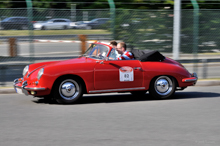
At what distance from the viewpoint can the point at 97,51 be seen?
315 inches

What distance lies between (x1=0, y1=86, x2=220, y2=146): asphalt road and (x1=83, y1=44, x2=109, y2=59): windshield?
3.36 ft

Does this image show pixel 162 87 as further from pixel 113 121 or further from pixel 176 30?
pixel 176 30

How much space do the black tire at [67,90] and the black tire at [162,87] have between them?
5.42ft

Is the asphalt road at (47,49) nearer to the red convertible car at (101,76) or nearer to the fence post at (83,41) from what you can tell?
the fence post at (83,41)

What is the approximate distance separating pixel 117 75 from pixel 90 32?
3.70 metres

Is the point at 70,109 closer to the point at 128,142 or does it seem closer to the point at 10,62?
the point at 128,142

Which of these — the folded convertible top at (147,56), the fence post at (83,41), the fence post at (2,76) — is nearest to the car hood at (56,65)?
the folded convertible top at (147,56)

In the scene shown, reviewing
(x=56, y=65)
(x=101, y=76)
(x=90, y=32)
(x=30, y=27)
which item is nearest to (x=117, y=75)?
(x=101, y=76)

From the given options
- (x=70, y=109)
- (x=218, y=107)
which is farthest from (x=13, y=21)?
(x=218, y=107)

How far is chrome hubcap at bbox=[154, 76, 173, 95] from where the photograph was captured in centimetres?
799

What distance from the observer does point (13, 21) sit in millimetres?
10352

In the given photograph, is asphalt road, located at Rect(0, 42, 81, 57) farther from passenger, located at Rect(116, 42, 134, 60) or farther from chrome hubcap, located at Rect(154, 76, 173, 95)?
chrome hubcap, located at Rect(154, 76, 173, 95)

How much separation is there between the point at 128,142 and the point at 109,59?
10.5 ft

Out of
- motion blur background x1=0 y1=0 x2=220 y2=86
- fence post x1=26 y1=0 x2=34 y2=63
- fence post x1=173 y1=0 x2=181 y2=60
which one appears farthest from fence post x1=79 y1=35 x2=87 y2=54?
fence post x1=173 y1=0 x2=181 y2=60
